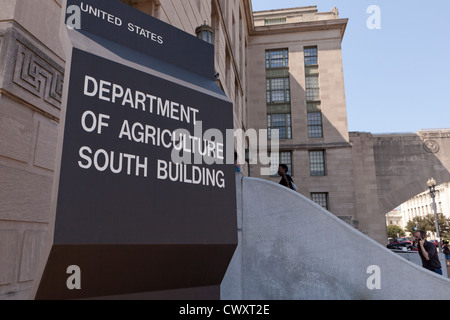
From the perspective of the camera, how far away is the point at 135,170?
2.13 m

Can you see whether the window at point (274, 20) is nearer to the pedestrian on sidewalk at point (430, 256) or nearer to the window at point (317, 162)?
the window at point (317, 162)

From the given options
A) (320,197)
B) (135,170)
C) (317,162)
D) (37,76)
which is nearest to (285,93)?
(317,162)

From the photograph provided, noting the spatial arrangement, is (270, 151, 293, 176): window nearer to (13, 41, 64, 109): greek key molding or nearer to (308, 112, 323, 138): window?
(308, 112, 323, 138): window

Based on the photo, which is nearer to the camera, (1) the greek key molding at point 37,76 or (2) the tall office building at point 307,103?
(1) the greek key molding at point 37,76

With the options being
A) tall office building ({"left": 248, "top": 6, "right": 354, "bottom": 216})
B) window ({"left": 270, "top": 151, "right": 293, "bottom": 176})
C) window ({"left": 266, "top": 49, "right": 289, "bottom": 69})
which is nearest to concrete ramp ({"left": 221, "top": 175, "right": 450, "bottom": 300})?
tall office building ({"left": 248, "top": 6, "right": 354, "bottom": 216})

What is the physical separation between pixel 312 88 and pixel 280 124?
16.3 ft

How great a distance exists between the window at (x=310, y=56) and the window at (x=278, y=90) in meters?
2.93

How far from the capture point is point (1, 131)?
11.2 ft

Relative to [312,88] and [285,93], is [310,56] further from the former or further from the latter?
[285,93]

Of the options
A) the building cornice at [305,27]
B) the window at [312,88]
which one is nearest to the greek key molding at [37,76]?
the window at [312,88]

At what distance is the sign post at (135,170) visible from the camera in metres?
1.88

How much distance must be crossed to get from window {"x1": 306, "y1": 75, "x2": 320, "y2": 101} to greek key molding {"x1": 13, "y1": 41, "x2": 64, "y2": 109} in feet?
98.5

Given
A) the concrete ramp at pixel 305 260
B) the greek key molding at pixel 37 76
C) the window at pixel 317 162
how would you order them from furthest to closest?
the window at pixel 317 162
the concrete ramp at pixel 305 260
the greek key molding at pixel 37 76

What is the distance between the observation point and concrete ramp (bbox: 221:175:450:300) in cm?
540
